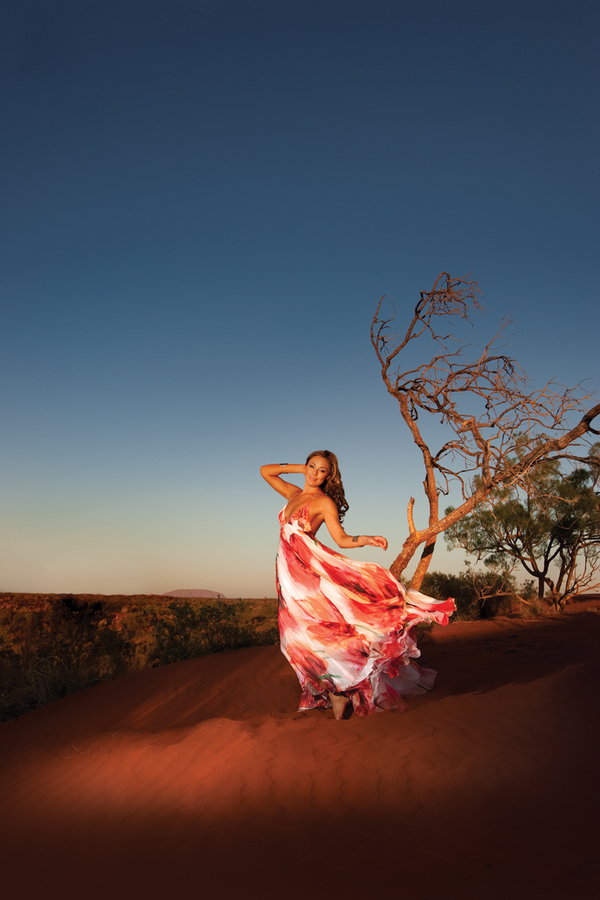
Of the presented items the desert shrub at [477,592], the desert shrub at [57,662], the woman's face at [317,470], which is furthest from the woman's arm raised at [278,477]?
the desert shrub at [477,592]

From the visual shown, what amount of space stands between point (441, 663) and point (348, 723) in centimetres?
367

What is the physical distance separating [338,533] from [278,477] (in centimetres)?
120

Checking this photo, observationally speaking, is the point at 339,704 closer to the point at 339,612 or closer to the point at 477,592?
the point at 339,612

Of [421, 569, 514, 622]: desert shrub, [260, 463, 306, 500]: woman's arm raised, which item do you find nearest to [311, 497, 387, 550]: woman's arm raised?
[260, 463, 306, 500]: woman's arm raised

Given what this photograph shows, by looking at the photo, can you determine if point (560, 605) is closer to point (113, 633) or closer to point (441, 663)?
point (441, 663)

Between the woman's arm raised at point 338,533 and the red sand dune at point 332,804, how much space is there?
1519 mm

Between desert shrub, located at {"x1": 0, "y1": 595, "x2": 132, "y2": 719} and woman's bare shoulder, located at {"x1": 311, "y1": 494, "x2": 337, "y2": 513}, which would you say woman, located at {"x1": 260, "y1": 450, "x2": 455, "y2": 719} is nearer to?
woman's bare shoulder, located at {"x1": 311, "y1": 494, "x2": 337, "y2": 513}

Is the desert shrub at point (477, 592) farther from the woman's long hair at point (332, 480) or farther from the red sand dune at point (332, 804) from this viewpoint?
the woman's long hair at point (332, 480)

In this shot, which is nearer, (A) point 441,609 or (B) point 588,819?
(B) point 588,819

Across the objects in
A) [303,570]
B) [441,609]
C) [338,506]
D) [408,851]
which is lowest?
[408,851]

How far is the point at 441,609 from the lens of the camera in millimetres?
5547

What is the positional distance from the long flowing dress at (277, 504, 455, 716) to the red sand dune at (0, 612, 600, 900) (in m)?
0.38

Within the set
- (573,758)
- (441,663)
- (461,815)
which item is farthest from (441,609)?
(441,663)

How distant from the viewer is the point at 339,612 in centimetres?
564
